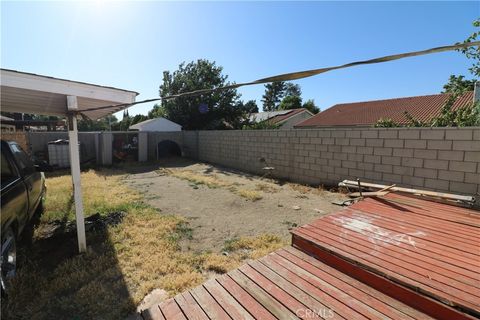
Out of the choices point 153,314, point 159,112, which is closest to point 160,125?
point 159,112

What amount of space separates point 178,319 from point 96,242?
2735 mm

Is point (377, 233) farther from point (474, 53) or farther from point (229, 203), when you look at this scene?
point (474, 53)

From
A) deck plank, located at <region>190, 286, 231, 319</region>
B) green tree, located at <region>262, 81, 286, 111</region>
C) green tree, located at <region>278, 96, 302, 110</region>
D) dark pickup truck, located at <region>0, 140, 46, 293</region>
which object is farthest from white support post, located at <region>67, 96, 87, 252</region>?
green tree, located at <region>262, 81, 286, 111</region>

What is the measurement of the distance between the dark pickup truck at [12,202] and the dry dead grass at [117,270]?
312 millimetres

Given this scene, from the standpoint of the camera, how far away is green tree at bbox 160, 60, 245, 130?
20.4m

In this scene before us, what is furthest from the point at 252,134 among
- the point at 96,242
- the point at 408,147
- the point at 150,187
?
the point at 96,242

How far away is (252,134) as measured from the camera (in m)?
10.4

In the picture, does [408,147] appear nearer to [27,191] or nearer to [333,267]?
[333,267]

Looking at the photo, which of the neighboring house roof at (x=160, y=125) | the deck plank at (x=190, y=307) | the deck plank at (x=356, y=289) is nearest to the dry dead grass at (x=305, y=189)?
the deck plank at (x=356, y=289)

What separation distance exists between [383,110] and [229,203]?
17095 millimetres

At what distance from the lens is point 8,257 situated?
294 cm

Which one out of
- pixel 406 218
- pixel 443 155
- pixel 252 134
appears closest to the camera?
pixel 406 218

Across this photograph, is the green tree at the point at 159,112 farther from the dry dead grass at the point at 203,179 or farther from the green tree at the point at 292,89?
the green tree at the point at 292,89

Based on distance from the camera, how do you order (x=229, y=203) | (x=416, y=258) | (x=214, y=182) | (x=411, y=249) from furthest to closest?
(x=214, y=182) < (x=229, y=203) < (x=411, y=249) < (x=416, y=258)
